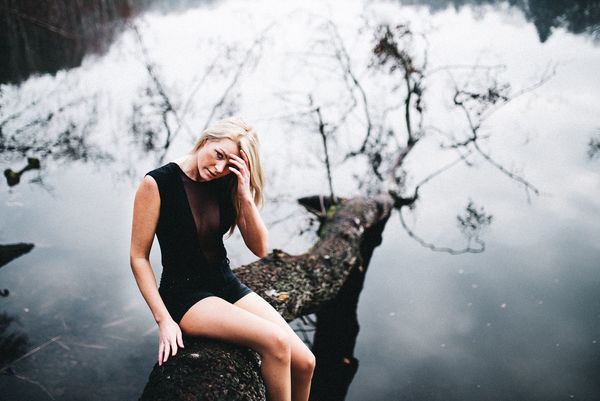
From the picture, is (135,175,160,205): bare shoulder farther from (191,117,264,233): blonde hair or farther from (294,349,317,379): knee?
(294,349,317,379): knee

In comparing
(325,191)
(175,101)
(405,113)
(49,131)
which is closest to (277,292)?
(325,191)

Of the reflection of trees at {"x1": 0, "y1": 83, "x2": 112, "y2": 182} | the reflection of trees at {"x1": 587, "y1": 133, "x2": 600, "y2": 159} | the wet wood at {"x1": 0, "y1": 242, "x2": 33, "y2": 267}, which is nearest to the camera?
the wet wood at {"x1": 0, "y1": 242, "x2": 33, "y2": 267}

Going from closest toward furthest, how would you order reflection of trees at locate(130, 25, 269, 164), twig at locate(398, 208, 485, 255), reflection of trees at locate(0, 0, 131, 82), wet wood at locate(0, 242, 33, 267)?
wet wood at locate(0, 242, 33, 267) < twig at locate(398, 208, 485, 255) < reflection of trees at locate(130, 25, 269, 164) < reflection of trees at locate(0, 0, 131, 82)

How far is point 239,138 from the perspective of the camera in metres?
2.23

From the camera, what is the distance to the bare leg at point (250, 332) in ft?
6.66

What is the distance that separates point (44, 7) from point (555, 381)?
15.2m

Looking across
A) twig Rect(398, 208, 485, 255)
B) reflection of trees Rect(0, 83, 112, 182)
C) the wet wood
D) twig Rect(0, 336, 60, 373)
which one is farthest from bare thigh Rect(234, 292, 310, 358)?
reflection of trees Rect(0, 83, 112, 182)

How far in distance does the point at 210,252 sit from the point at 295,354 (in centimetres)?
74

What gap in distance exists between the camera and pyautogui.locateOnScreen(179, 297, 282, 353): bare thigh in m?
2.05

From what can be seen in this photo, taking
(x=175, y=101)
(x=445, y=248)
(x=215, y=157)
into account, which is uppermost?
(x=215, y=157)

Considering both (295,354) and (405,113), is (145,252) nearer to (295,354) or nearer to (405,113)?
(295,354)

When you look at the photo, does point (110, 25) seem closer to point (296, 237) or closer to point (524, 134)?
point (296, 237)

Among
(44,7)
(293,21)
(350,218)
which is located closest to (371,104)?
(293,21)

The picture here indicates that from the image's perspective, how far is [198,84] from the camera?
9.77 metres
